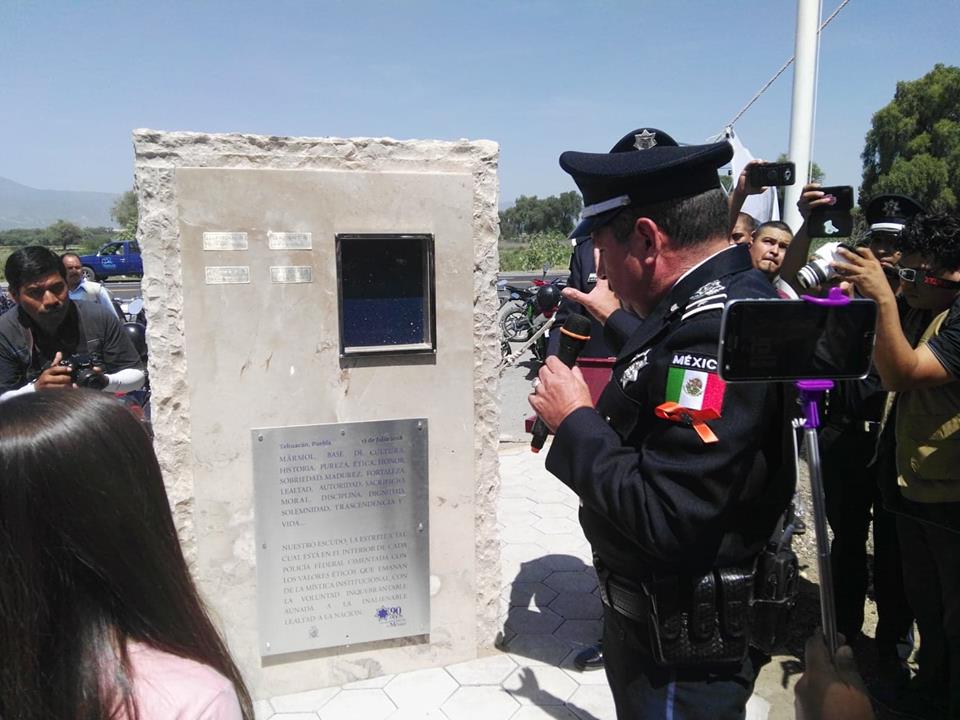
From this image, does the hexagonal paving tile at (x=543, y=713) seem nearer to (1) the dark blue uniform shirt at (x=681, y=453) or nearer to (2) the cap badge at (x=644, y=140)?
(1) the dark blue uniform shirt at (x=681, y=453)

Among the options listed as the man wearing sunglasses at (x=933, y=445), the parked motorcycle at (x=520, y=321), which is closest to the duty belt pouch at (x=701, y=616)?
the man wearing sunglasses at (x=933, y=445)

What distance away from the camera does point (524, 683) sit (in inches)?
116

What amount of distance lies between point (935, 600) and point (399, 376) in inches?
91.9

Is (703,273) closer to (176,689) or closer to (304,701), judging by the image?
(176,689)

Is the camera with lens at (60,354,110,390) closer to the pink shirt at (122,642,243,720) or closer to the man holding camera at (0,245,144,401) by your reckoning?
the man holding camera at (0,245,144,401)

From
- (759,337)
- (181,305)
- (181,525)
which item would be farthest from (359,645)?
(759,337)

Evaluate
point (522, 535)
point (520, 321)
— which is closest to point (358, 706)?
point (522, 535)

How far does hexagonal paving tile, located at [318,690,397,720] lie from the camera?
273 cm

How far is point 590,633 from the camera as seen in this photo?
3.37 m

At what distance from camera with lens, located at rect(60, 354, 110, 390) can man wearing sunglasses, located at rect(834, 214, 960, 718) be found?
10.8ft

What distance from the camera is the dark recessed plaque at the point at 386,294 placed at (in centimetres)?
269

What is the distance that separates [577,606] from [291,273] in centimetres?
229

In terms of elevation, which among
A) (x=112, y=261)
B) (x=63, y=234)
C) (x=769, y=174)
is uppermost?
(x=63, y=234)

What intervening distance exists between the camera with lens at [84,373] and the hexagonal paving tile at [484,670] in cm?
209
